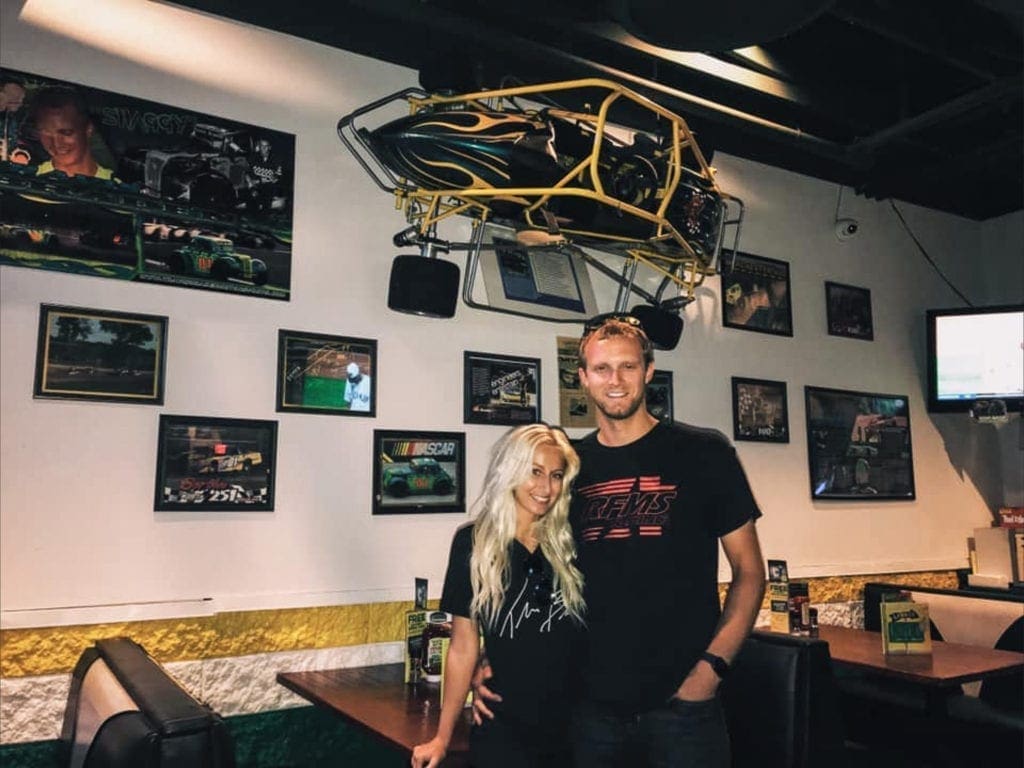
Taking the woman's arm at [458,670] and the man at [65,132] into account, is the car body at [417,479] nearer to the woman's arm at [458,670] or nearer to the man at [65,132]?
the woman's arm at [458,670]

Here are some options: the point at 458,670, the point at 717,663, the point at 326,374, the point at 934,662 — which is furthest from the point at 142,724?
the point at 934,662

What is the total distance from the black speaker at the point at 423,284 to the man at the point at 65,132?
3.19 ft

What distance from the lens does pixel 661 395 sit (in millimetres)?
3703

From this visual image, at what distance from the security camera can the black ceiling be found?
28cm

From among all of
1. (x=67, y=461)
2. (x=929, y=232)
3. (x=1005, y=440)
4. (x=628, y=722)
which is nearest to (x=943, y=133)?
(x=929, y=232)

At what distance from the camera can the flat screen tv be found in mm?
4344

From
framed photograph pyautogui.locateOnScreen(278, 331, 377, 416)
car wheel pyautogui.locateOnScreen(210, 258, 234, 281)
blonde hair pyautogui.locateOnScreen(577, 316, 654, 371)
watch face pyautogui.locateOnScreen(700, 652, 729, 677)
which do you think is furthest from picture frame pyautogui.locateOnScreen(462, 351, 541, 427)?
watch face pyautogui.locateOnScreen(700, 652, 729, 677)

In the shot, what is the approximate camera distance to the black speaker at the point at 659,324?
130 inches

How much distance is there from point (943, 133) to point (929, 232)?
2.76 ft

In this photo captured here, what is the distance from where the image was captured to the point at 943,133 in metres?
4.31

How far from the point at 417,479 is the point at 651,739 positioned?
1442 millimetres

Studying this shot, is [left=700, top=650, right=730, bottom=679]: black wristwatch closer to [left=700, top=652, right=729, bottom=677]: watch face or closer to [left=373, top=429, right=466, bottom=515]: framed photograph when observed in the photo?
[left=700, top=652, right=729, bottom=677]: watch face

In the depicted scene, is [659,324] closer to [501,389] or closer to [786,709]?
[501,389]

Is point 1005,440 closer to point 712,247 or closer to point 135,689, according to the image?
point 712,247
